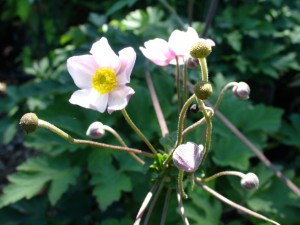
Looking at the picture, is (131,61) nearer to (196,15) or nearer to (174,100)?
(174,100)

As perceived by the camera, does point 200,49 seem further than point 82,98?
No

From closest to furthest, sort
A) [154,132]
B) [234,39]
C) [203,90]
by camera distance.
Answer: [203,90] < [154,132] < [234,39]

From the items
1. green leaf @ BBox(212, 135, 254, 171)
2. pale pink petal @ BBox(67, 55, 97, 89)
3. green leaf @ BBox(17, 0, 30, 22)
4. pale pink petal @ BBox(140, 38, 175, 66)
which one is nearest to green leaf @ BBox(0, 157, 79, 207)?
green leaf @ BBox(212, 135, 254, 171)

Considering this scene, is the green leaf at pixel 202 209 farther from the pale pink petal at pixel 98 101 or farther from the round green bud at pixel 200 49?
the round green bud at pixel 200 49

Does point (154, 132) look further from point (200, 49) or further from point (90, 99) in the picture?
point (200, 49)

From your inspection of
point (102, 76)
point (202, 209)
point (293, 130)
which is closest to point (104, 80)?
point (102, 76)

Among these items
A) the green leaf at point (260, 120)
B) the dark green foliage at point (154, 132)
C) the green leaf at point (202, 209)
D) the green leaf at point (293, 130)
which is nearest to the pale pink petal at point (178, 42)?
the dark green foliage at point (154, 132)
